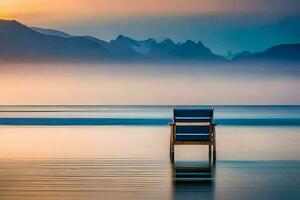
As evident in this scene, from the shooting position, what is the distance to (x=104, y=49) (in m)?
19.2

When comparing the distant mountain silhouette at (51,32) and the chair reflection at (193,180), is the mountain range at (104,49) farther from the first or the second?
the chair reflection at (193,180)

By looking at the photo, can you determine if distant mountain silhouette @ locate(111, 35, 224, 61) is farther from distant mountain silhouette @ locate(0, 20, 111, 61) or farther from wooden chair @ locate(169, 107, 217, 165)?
wooden chair @ locate(169, 107, 217, 165)

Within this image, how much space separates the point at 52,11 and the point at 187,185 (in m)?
13.0

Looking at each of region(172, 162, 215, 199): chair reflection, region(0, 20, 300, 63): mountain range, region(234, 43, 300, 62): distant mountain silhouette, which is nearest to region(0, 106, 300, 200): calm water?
region(172, 162, 215, 199): chair reflection

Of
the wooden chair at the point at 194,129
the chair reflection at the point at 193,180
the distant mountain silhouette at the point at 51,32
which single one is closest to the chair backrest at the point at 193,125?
the wooden chair at the point at 194,129

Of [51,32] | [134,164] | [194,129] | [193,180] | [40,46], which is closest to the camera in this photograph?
[193,180]

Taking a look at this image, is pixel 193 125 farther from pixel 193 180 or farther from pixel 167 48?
pixel 167 48

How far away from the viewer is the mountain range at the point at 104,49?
61.3ft

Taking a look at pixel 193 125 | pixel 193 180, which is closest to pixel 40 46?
pixel 193 125

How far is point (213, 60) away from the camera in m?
19.1

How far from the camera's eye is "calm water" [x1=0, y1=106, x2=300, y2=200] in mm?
5898

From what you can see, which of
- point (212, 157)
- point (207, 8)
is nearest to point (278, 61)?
point (207, 8)

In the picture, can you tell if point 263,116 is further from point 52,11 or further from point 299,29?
point 52,11

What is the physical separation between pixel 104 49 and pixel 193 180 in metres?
12.8
